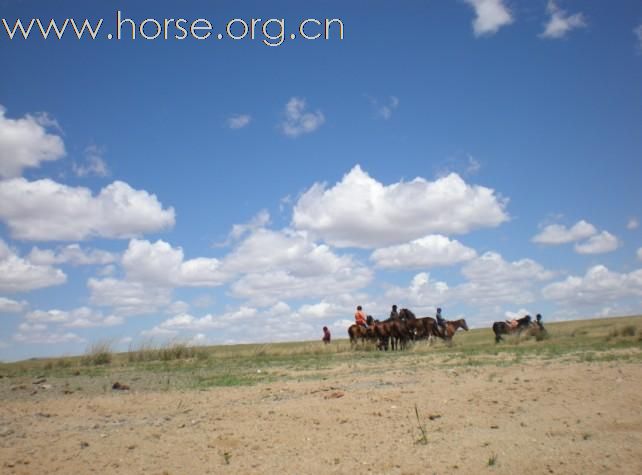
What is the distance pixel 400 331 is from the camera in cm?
2592

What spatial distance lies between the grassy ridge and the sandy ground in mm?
3354

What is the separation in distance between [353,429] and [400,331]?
19.3m

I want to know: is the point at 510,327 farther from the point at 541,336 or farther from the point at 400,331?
the point at 400,331

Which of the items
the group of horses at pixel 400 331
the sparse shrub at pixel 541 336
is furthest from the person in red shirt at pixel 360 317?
the sparse shrub at pixel 541 336

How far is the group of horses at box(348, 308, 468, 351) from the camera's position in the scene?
26.0 m

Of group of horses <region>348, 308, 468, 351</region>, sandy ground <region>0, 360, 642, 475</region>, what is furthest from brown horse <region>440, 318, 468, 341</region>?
sandy ground <region>0, 360, 642, 475</region>

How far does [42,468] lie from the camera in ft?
20.0

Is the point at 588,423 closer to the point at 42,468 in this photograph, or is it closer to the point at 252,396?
the point at 252,396

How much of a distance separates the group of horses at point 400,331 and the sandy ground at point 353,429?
1543 cm

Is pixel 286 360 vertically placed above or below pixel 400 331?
below

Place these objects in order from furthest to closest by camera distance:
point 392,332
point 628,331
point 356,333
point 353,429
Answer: point 356,333 < point 392,332 < point 628,331 < point 353,429

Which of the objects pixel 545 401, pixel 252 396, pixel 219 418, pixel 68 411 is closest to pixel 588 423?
pixel 545 401

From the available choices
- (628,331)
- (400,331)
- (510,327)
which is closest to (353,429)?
(400,331)

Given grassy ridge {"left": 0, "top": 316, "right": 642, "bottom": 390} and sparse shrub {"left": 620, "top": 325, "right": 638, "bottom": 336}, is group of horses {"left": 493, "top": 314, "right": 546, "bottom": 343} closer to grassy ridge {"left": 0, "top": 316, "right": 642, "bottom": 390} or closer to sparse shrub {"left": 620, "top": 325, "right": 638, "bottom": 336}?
grassy ridge {"left": 0, "top": 316, "right": 642, "bottom": 390}
